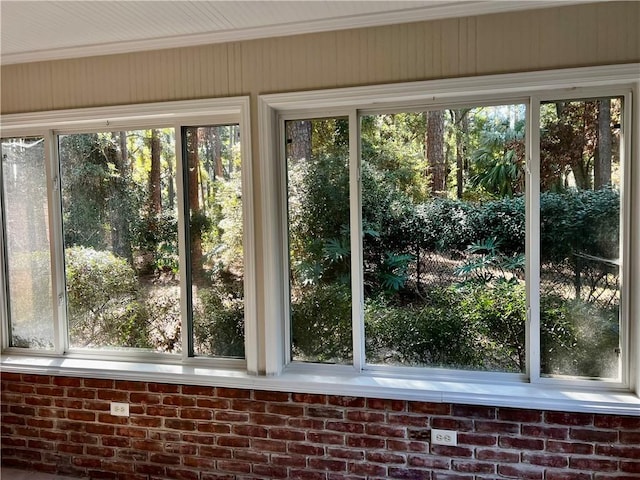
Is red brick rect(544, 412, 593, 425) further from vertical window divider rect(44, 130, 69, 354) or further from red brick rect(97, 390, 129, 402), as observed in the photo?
vertical window divider rect(44, 130, 69, 354)

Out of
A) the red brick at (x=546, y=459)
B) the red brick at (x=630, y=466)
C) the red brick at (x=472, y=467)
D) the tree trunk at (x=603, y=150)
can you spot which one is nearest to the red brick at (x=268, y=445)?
the red brick at (x=472, y=467)

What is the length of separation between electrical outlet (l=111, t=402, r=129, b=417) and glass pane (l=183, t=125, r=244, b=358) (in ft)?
1.83

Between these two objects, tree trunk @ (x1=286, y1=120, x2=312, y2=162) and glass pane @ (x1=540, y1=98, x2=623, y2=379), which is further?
tree trunk @ (x1=286, y1=120, x2=312, y2=162)

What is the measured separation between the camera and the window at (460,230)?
85.7 inches

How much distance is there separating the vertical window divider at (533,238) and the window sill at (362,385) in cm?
19

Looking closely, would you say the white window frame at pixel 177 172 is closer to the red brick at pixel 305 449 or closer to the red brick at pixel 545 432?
the red brick at pixel 305 449

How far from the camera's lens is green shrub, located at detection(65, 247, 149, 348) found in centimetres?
279

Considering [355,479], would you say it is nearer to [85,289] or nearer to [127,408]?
[127,408]

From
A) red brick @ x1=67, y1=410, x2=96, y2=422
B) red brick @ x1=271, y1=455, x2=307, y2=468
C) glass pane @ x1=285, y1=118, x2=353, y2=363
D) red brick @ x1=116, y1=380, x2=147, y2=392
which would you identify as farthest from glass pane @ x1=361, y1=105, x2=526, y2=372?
red brick @ x1=67, y1=410, x2=96, y2=422

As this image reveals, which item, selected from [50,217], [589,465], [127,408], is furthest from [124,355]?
[589,465]

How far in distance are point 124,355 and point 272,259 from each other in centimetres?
126

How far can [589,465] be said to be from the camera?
6.86ft

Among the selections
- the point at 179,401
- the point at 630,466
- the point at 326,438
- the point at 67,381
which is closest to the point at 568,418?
the point at 630,466

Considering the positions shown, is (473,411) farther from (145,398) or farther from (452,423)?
(145,398)
